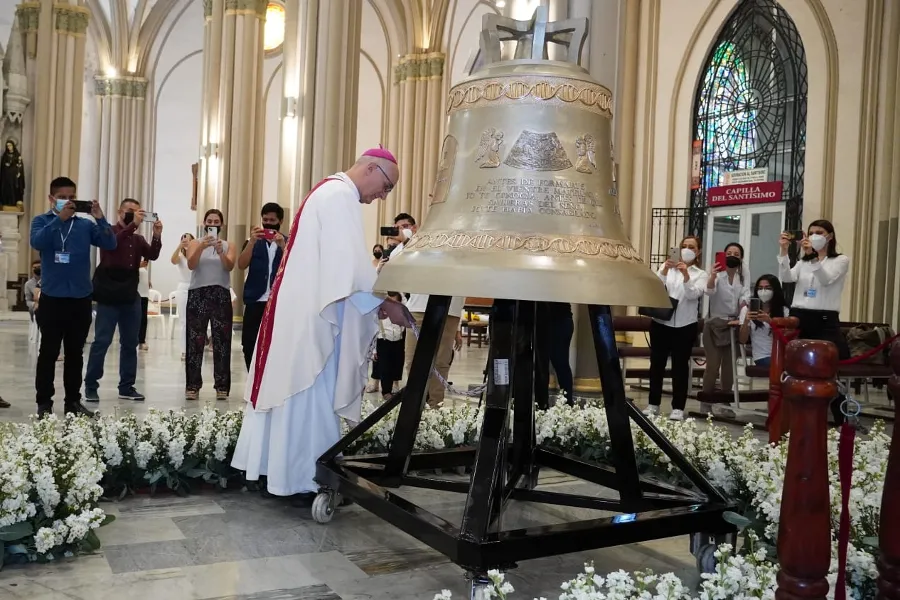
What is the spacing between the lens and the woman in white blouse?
7.79m

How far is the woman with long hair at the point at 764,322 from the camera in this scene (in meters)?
8.15

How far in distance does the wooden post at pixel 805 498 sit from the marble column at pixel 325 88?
36.6ft

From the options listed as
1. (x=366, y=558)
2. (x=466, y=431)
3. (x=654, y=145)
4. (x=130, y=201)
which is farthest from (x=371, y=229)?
(x=366, y=558)

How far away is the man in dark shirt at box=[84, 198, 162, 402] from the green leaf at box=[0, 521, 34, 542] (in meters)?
4.43

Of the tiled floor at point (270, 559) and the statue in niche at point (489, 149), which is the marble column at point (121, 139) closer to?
the tiled floor at point (270, 559)

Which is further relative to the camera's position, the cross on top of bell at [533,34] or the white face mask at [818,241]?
the white face mask at [818,241]

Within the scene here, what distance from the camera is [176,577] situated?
10.2 ft

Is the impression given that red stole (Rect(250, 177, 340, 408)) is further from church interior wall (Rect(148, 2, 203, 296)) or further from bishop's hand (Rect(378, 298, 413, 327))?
church interior wall (Rect(148, 2, 203, 296))

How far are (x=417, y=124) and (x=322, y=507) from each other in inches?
765

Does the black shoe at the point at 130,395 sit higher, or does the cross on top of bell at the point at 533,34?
the cross on top of bell at the point at 533,34

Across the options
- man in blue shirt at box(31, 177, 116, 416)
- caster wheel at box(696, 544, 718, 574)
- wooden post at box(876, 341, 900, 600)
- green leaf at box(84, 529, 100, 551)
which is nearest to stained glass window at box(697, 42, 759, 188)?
man in blue shirt at box(31, 177, 116, 416)

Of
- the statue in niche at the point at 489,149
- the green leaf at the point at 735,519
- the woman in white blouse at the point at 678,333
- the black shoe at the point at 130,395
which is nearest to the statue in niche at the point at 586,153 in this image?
the statue in niche at the point at 489,149

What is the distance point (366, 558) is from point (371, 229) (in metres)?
21.9

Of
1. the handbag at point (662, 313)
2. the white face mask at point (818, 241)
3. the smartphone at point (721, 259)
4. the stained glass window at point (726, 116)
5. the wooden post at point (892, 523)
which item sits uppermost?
the stained glass window at point (726, 116)
